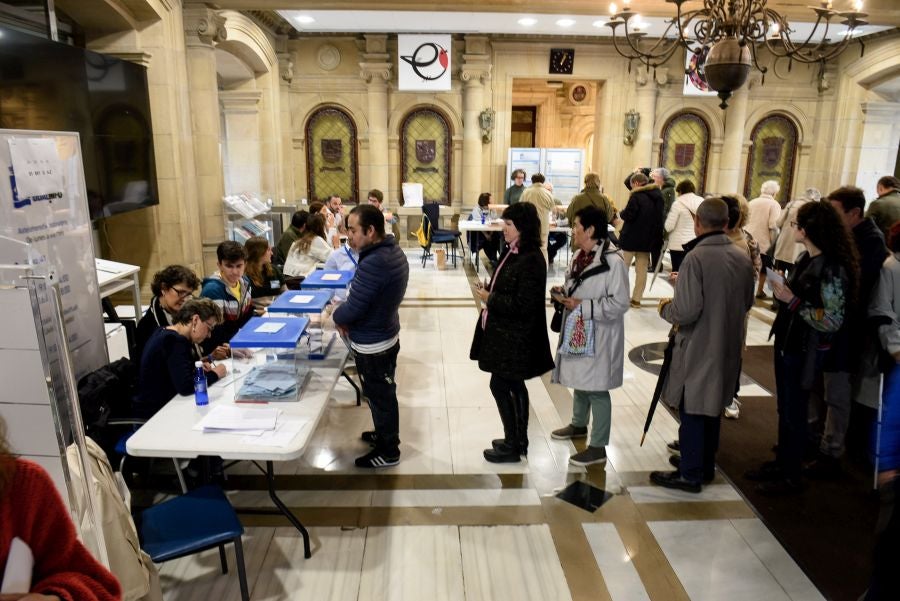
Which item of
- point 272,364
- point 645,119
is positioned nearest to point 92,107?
point 272,364

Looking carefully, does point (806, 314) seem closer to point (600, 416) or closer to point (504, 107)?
point (600, 416)

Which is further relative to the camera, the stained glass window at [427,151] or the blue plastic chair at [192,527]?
the stained glass window at [427,151]

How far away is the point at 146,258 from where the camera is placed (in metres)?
7.00

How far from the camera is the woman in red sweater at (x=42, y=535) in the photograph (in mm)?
1312

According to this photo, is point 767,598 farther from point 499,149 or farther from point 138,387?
point 499,149

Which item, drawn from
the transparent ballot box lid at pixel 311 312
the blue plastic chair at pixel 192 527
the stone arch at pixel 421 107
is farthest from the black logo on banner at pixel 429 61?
the blue plastic chair at pixel 192 527

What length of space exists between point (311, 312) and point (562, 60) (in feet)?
33.4

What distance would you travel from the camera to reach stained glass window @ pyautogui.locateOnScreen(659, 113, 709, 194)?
42.0ft

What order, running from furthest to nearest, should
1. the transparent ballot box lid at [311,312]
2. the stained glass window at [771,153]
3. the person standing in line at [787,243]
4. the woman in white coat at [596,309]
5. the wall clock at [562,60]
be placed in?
the stained glass window at [771,153]
the wall clock at [562,60]
the person standing in line at [787,243]
the woman in white coat at [596,309]
the transparent ballot box lid at [311,312]

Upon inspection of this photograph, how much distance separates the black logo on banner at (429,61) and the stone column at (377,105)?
0.51 m

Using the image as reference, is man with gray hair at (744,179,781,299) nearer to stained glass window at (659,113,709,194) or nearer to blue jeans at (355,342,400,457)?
stained glass window at (659,113,709,194)

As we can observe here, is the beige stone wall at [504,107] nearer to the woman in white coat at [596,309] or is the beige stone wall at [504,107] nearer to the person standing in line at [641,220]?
the person standing in line at [641,220]

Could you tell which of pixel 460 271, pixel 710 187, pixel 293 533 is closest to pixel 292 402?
pixel 293 533

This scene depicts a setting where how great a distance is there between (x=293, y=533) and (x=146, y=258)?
4827 millimetres
